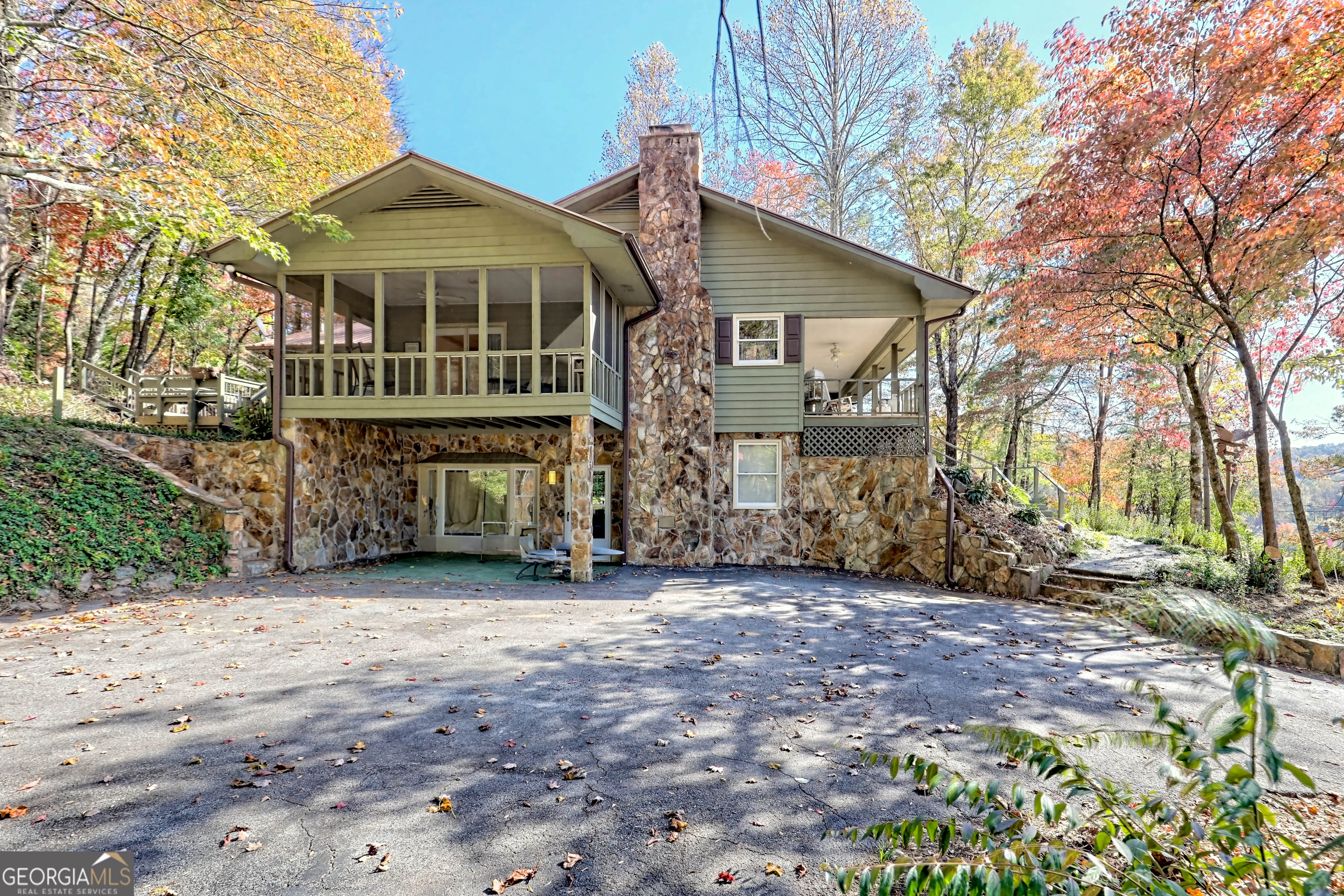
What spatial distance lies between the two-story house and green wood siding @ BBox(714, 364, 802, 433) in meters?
0.04

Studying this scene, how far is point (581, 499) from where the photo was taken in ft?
32.3

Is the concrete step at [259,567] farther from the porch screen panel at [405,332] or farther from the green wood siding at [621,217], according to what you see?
the green wood siding at [621,217]

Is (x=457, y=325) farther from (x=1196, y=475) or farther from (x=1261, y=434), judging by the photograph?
(x=1196, y=475)

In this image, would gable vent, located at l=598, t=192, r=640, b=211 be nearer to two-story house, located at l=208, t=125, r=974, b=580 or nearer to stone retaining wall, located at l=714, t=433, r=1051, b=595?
two-story house, located at l=208, t=125, r=974, b=580

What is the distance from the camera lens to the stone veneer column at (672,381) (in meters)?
12.2

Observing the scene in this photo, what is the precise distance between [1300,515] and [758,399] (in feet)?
27.7

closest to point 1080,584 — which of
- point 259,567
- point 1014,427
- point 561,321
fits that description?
point 561,321

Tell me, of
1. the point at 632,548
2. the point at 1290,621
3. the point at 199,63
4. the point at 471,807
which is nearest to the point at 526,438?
the point at 632,548

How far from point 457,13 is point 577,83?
436 inches

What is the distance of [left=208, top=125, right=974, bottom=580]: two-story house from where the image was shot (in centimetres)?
1084

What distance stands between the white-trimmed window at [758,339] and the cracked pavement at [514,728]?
6.22 metres

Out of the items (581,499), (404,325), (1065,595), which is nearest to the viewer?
(1065,595)

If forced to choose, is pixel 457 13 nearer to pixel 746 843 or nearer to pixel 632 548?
pixel 632 548

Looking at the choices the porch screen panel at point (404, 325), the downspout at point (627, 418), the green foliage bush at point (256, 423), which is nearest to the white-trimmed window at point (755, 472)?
the downspout at point (627, 418)
